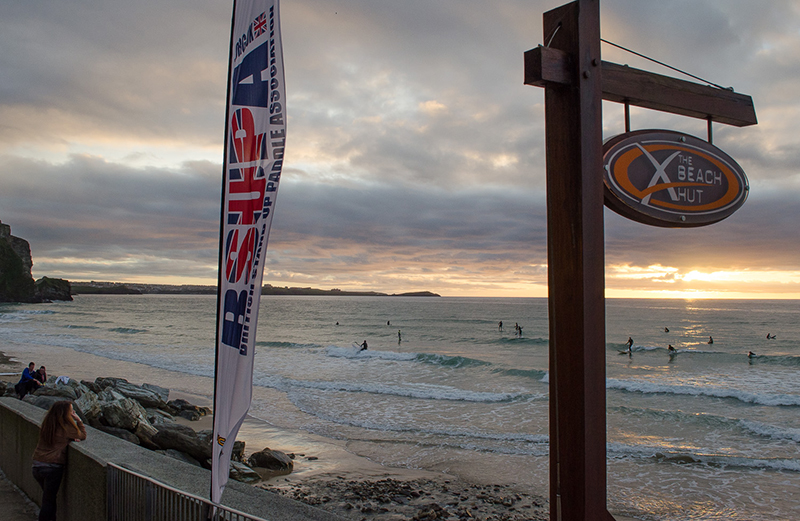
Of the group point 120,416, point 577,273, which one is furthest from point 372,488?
point 577,273

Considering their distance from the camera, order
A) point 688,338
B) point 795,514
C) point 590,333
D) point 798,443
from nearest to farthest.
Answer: point 590,333 < point 795,514 < point 798,443 < point 688,338

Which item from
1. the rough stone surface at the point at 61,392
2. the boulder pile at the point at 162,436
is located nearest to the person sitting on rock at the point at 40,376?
the rough stone surface at the point at 61,392

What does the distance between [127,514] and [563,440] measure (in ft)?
12.0

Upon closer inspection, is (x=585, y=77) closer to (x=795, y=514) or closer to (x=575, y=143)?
(x=575, y=143)

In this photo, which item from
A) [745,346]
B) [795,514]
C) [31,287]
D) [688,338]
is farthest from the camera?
[31,287]

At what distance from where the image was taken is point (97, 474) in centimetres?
451

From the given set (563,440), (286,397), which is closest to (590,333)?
(563,440)

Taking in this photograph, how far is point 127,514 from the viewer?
4027 millimetres

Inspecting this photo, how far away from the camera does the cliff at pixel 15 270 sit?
110 m

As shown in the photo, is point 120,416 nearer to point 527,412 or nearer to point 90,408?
point 90,408

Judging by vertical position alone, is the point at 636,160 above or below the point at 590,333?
above

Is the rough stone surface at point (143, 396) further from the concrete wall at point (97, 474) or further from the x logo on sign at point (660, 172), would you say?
the x logo on sign at point (660, 172)

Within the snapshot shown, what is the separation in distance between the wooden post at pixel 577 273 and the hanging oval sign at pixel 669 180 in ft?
0.70

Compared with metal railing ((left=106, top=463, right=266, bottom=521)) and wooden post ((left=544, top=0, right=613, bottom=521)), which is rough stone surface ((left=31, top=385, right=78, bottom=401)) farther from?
wooden post ((left=544, top=0, right=613, bottom=521))
